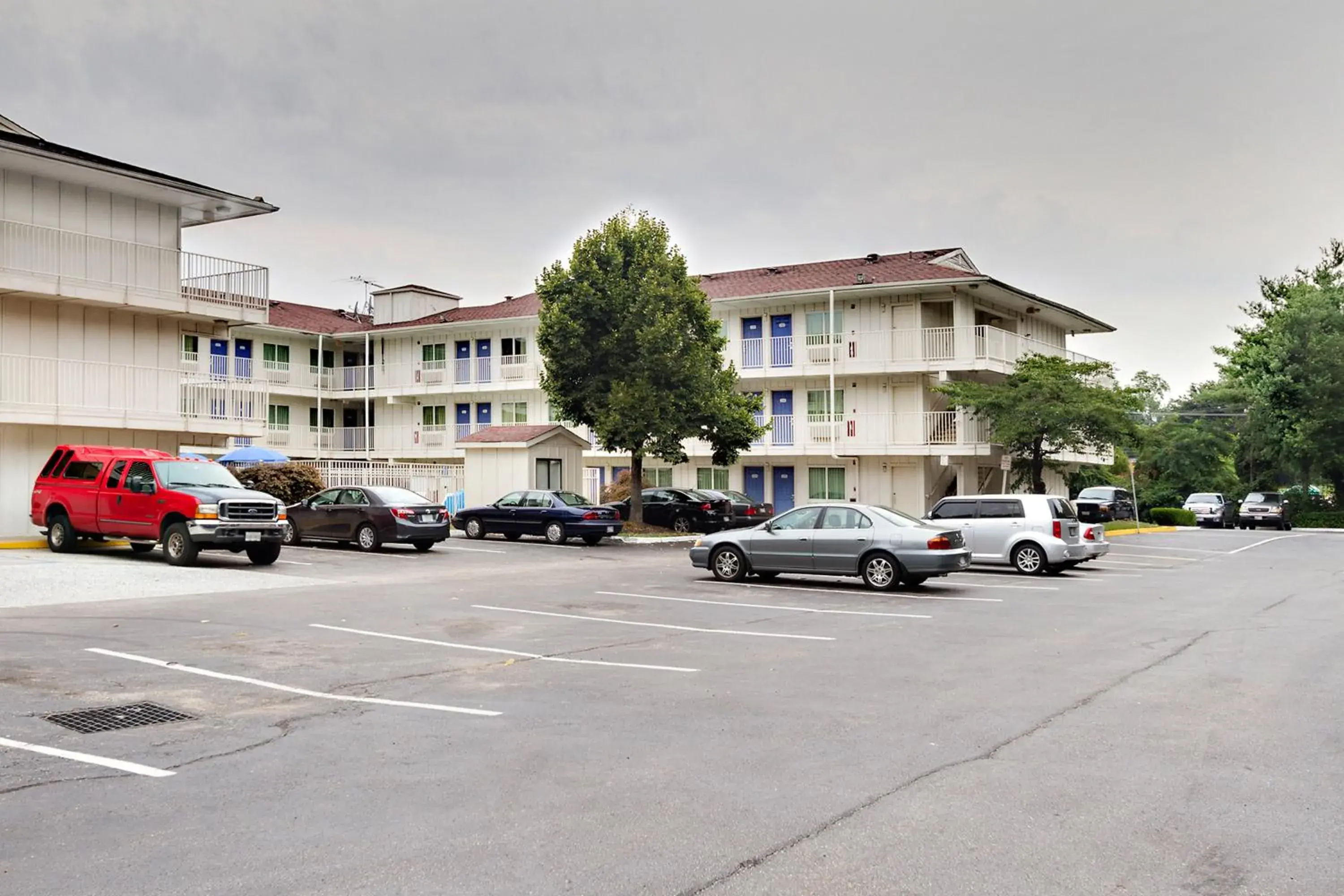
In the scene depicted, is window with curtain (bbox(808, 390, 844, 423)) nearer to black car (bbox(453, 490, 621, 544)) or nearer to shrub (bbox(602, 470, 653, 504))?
shrub (bbox(602, 470, 653, 504))

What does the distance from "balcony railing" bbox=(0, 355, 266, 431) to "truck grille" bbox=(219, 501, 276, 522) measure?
24.7ft

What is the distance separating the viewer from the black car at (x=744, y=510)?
34938 mm

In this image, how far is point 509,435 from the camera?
35.6m

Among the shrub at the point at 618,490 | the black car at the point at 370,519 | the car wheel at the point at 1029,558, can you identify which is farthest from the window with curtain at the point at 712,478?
the car wheel at the point at 1029,558

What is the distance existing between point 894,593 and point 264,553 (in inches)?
480

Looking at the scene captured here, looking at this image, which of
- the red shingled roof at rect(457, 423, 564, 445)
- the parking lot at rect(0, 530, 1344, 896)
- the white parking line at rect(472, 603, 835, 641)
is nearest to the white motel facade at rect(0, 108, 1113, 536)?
the red shingled roof at rect(457, 423, 564, 445)

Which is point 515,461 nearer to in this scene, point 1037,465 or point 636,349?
point 636,349

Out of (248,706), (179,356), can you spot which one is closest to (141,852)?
(248,706)

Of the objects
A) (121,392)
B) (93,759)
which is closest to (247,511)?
(121,392)

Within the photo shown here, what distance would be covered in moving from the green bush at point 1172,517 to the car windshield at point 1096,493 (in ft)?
21.8

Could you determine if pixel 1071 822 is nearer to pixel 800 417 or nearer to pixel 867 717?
pixel 867 717

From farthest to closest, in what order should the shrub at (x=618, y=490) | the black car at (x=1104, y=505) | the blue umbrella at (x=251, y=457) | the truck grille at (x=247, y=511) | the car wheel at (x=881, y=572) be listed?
the shrub at (x=618, y=490), the black car at (x=1104, y=505), the blue umbrella at (x=251, y=457), the truck grille at (x=247, y=511), the car wheel at (x=881, y=572)

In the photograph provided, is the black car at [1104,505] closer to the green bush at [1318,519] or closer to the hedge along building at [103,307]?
the green bush at [1318,519]

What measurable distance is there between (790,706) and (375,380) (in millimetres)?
47740
